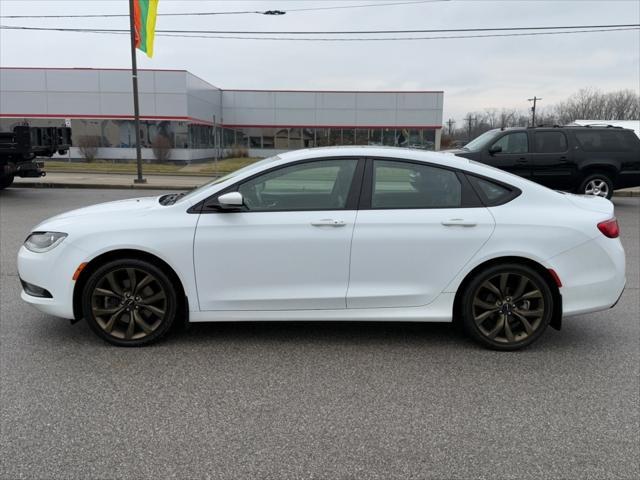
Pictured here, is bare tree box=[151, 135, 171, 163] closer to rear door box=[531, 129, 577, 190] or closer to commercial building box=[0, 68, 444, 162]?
commercial building box=[0, 68, 444, 162]

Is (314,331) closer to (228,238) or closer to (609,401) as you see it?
(228,238)

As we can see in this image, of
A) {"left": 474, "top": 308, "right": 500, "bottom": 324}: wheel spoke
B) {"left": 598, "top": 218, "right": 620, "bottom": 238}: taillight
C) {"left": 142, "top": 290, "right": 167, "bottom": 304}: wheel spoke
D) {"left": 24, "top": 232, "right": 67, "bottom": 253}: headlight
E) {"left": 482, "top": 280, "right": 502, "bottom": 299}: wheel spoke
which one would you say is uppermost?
{"left": 598, "top": 218, "right": 620, "bottom": 238}: taillight

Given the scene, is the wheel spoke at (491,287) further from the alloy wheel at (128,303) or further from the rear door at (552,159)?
the rear door at (552,159)

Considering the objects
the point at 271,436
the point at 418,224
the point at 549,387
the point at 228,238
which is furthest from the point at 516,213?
the point at 271,436

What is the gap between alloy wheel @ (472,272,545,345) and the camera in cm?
412

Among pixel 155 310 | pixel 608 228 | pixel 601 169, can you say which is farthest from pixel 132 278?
pixel 601 169

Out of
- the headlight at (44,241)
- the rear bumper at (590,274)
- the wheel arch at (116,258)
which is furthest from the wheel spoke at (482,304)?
the headlight at (44,241)

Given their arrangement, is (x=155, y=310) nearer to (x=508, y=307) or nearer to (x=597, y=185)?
(x=508, y=307)

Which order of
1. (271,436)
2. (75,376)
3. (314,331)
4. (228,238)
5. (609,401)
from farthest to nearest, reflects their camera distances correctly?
1. (314,331)
2. (228,238)
3. (75,376)
4. (609,401)
5. (271,436)


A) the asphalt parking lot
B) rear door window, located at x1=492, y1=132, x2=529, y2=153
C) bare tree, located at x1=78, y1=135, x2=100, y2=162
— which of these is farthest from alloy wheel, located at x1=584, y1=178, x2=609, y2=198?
bare tree, located at x1=78, y1=135, x2=100, y2=162

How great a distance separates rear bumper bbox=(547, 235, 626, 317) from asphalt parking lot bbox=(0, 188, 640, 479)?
0.42 m

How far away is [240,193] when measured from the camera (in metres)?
4.11

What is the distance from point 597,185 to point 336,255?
11.1 m

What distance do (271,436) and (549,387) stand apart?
1.98 metres
